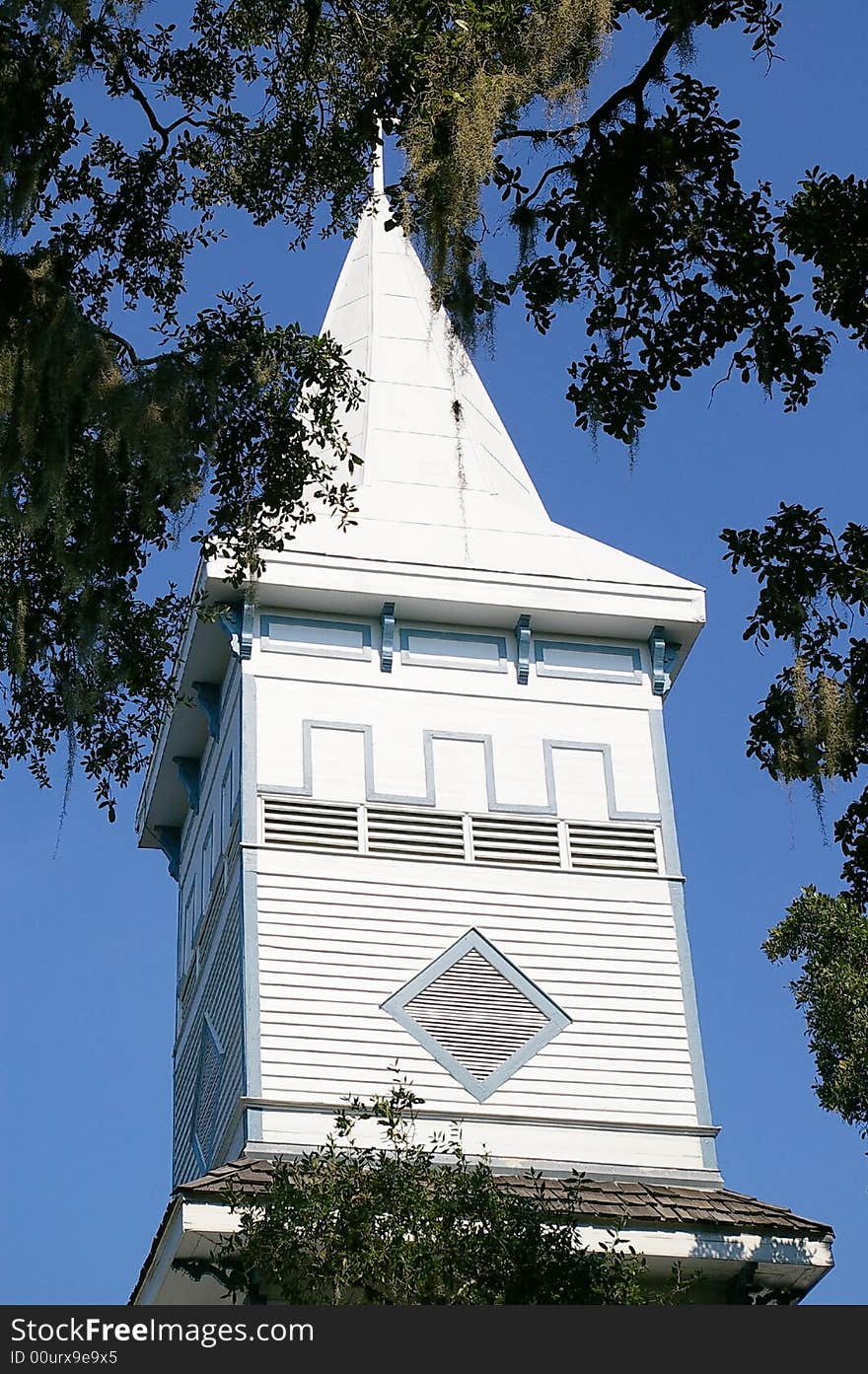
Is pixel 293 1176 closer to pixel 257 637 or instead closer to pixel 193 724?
pixel 257 637

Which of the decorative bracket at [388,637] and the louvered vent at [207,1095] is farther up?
the decorative bracket at [388,637]

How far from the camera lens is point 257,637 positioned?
21.6 metres

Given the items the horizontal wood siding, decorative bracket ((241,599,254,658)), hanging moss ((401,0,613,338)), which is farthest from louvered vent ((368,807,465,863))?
hanging moss ((401,0,613,338))

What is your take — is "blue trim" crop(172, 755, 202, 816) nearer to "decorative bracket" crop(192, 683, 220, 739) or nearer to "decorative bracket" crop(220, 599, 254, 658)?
"decorative bracket" crop(192, 683, 220, 739)

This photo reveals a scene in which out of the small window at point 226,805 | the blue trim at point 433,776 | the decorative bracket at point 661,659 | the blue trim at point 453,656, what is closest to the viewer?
the blue trim at point 433,776

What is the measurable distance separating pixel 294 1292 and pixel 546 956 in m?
8.17

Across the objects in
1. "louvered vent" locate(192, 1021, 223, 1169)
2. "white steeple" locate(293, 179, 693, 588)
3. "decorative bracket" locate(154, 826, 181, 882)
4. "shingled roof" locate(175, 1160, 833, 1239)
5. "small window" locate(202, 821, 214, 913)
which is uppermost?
"white steeple" locate(293, 179, 693, 588)

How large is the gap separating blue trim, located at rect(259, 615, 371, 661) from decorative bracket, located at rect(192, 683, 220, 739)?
5.07 ft

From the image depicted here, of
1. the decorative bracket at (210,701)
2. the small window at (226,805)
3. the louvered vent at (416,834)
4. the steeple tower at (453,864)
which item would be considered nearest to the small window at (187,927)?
the steeple tower at (453,864)

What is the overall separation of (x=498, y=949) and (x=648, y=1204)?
122 inches

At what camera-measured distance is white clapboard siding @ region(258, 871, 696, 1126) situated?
1938cm

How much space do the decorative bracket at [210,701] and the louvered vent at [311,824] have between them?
7.30ft

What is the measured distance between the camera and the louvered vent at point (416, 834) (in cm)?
2073

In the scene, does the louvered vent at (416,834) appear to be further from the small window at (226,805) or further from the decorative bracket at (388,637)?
the decorative bracket at (388,637)
